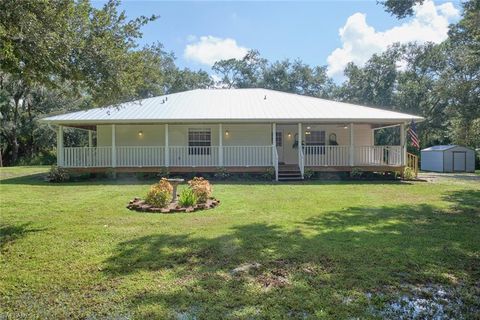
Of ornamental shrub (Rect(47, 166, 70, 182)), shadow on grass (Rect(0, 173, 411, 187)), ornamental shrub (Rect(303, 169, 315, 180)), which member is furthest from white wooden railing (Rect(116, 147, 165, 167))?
ornamental shrub (Rect(303, 169, 315, 180))

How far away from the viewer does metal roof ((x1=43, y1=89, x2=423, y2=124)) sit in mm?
14992

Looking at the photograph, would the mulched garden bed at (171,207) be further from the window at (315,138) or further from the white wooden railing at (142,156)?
the window at (315,138)

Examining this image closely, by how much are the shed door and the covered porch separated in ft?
31.2

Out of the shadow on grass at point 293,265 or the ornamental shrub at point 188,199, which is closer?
the shadow on grass at point 293,265

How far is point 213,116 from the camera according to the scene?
15.2m

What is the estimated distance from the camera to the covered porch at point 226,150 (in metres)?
15.6

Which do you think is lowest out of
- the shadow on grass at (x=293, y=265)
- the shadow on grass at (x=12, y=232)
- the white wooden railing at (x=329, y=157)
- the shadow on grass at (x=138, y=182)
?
the shadow on grass at (x=293, y=265)

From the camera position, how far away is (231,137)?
57.1 ft

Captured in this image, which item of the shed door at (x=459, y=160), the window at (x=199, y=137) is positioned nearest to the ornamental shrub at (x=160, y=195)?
the window at (x=199, y=137)

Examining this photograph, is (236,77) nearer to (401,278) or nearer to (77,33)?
(77,33)

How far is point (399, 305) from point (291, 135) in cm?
1476

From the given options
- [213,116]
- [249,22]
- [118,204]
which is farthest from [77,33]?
[249,22]

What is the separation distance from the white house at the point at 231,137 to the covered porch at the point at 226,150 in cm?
4

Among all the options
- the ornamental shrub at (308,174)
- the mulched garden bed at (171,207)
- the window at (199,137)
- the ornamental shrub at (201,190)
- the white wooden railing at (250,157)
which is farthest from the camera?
the window at (199,137)
